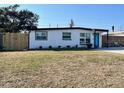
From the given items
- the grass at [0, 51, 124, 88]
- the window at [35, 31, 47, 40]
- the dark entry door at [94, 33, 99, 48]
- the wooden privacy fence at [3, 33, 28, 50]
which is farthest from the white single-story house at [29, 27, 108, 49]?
the grass at [0, 51, 124, 88]

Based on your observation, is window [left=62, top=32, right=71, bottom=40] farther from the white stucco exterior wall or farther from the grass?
the grass

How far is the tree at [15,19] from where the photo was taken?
32.6 m

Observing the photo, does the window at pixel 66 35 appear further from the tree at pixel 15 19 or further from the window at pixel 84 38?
the tree at pixel 15 19

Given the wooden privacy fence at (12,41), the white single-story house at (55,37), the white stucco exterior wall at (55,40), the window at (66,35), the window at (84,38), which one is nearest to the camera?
the wooden privacy fence at (12,41)

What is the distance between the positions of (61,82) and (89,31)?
861 inches

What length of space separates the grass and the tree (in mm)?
19791

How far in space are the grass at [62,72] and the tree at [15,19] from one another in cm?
1979

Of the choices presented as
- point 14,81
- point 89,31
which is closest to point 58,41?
point 89,31

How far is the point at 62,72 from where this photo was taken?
10641 millimetres

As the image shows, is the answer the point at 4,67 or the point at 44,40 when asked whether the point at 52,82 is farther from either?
the point at 44,40

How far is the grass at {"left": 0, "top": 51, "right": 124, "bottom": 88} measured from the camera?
A: 9258mm

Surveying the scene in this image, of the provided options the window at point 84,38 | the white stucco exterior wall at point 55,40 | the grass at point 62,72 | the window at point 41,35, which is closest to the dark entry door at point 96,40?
the window at point 84,38

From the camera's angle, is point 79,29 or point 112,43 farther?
point 112,43
